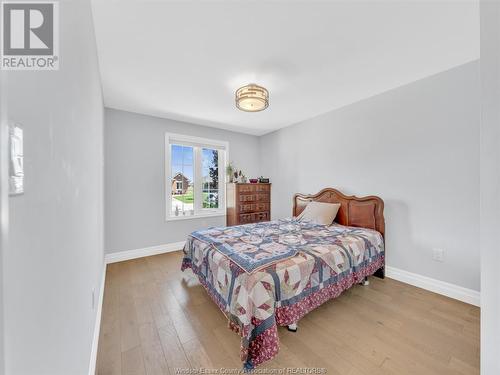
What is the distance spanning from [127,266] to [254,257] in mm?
2353

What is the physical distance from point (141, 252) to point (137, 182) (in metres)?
1.19

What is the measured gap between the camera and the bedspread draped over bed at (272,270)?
4.72 ft

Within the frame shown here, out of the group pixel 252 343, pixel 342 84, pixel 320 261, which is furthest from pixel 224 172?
pixel 252 343

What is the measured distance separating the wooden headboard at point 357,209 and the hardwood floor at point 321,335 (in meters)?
0.82

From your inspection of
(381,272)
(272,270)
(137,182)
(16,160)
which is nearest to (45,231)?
(16,160)

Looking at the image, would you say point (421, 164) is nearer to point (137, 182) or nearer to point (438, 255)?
point (438, 255)

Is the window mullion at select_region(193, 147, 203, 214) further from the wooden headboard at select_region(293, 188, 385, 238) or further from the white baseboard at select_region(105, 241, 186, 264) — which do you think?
Result: the wooden headboard at select_region(293, 188, 385, 238)

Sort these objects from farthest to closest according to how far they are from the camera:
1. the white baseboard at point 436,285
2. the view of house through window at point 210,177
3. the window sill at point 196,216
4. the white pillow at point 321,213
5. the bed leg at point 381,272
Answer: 1. the view of house through window at point 210,177
2. the window sill at point 196,216
3. the white pillow at point 321,213
4. the bed leg at point 381,272
5. the white baseboard at point 436,285

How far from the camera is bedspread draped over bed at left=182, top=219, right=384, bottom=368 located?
1438 millimetres

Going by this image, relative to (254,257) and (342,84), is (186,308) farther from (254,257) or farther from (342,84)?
(342,84)

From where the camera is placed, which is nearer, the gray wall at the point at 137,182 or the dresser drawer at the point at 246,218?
the gray wall at the point at 137,182

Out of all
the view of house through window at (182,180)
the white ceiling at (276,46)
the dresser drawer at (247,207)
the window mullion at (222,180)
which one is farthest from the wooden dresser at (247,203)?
the white ceiling at (276,46)

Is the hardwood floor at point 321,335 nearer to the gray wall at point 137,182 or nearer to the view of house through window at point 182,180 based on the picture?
the gray wall at point 137,182

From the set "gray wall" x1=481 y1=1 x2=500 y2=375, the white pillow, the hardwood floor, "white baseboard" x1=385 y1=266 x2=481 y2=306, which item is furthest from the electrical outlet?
"gray wall" x1=481 y1=1 x2=500 y2=375
